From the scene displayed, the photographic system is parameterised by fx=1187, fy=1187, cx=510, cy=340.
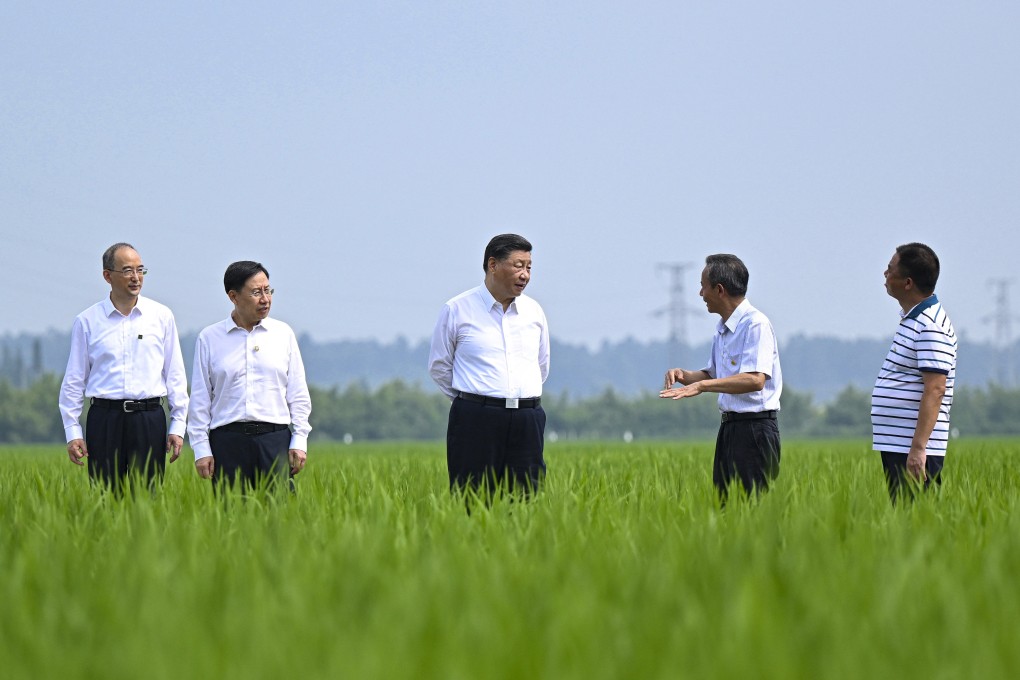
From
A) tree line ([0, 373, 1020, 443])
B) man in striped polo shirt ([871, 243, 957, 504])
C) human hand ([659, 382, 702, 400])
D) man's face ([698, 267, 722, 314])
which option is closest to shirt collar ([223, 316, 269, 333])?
human hand ([659, 382, 702, 400])

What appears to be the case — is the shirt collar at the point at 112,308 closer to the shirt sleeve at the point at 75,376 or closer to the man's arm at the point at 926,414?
the shirt sleeve at the point at 75,376

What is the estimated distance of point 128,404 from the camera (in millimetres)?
6531

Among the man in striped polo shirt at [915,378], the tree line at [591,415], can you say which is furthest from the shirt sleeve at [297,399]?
the tree line at [591,415]

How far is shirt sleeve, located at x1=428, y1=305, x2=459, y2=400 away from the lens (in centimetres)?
602

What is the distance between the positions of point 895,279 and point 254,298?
10.1 ft

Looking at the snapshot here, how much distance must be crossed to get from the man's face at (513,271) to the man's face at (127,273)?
2.03m

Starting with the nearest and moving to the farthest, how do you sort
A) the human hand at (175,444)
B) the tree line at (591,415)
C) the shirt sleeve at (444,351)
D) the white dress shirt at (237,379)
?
the white dress shirt at (237,379) → the shirt sleeve at (444,351) → the human hand at (175,444) → the tree line at (591,415)

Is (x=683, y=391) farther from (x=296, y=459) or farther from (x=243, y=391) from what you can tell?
(x=243, y=391)

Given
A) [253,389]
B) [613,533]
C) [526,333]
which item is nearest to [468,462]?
[526,333]

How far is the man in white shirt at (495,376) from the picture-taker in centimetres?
588

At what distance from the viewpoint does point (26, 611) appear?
10.6 ft

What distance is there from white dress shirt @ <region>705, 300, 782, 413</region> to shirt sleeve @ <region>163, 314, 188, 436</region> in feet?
9.45

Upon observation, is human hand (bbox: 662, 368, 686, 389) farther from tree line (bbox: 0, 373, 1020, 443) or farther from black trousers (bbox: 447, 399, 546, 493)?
tree line (bbox: 0, 373, 1020, 443)

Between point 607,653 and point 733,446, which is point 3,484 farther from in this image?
point 607,653
